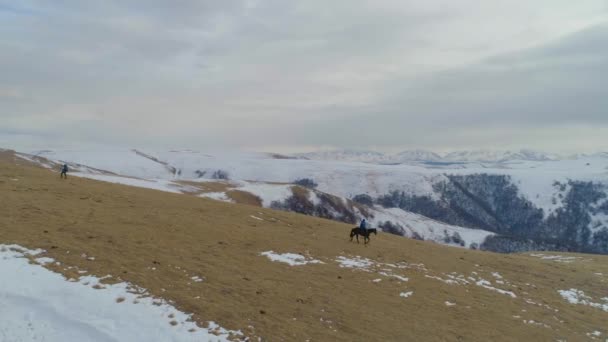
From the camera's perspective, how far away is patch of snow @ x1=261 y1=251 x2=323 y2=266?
1083 inches

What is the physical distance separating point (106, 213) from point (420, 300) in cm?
2589

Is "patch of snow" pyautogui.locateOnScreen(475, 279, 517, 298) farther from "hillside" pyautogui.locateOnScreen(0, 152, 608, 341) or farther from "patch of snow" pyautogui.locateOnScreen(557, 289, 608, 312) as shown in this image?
"patch of snow" pyautogui.locateOnScreen(557, 289, 608, 312)

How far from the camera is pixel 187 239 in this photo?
2962cm

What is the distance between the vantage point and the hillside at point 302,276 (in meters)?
18.6

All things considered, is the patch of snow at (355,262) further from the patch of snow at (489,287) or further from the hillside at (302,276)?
the patch of snow at (489,287)

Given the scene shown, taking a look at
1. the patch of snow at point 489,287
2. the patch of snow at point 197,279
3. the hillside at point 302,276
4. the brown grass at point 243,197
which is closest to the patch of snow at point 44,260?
the hillside at point 302,276

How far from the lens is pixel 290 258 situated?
93.3 feet

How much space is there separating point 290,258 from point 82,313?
1430 cm

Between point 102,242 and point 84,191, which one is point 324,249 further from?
point 84,191

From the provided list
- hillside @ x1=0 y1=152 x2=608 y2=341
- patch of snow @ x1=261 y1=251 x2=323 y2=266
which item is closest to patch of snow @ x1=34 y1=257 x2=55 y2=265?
hillside @ x1=0 y1=152 x2=608 y2=341

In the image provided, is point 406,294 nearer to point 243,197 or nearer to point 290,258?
point 290,258

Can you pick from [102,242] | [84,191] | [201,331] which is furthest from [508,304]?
[84,191]

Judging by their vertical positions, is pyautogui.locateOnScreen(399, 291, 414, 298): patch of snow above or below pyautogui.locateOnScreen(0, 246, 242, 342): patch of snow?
above

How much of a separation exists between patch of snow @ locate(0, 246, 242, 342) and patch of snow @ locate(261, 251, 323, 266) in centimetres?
1064
